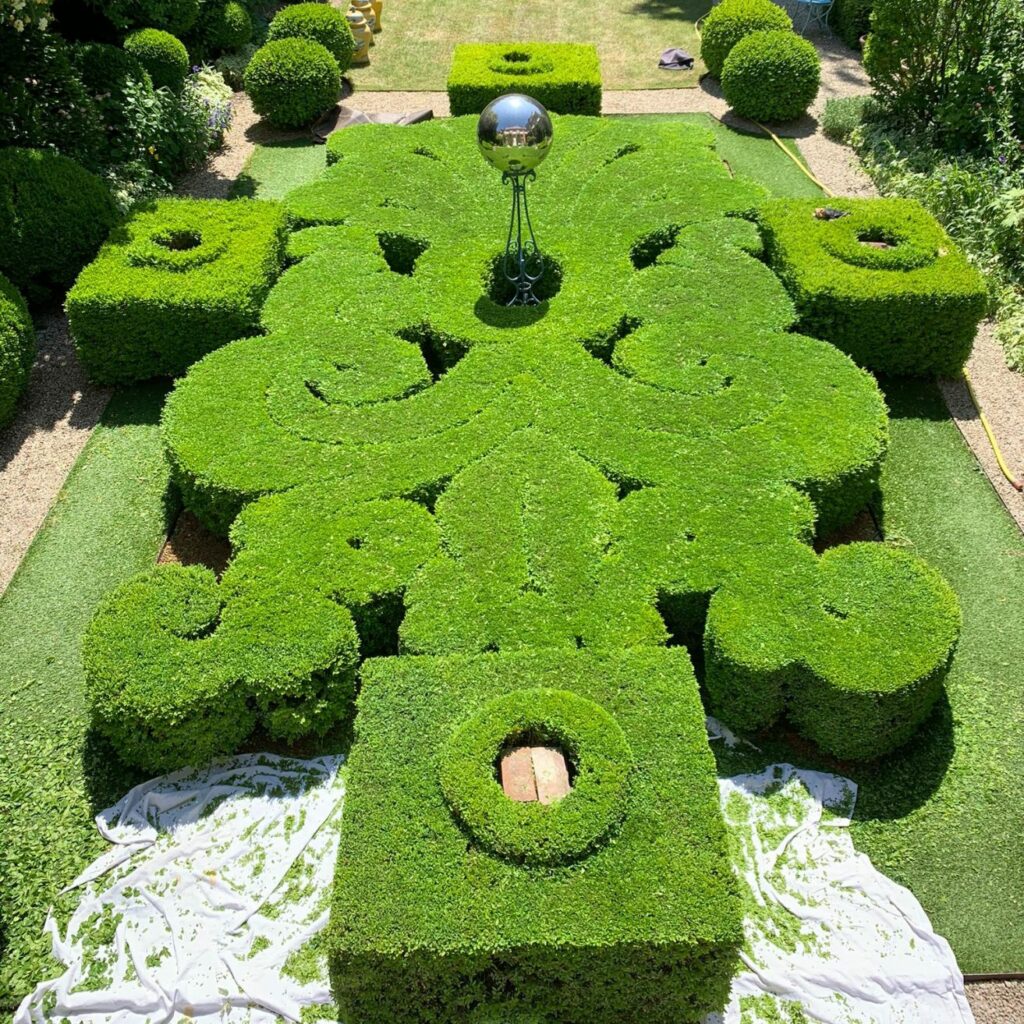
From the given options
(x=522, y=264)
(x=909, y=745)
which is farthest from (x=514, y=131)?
(x=909, y=745)

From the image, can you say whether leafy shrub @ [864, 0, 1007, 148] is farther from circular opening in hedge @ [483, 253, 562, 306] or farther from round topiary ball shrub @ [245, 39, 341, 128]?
round topiary ball shrub @ [245, 39, 341, 128]

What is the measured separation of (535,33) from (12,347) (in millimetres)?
16721

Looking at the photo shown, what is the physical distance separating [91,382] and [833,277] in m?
9.66

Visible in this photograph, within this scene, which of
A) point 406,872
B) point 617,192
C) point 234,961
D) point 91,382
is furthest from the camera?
point 617,192

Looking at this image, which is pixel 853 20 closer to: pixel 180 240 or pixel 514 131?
pixel 514 131

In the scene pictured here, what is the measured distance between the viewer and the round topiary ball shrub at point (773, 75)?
17078 mm

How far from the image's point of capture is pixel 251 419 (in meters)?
9.62

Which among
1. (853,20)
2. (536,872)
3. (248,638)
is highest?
(853,20)

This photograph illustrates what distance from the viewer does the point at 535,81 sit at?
16625mm

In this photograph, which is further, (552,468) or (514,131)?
(514,131)

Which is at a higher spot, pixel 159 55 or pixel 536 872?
pixel 159 55

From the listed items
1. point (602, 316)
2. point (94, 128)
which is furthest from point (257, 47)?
point (602, 316)

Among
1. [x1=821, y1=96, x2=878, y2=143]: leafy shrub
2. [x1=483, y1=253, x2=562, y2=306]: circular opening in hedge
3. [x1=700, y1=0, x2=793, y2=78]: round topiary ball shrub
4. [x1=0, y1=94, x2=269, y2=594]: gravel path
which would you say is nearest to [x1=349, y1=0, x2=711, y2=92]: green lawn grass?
[x1=700, y1=0, x2=793, y2=78]: round topiary ball shrub

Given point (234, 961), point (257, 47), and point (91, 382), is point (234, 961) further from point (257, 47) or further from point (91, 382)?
point (257, 47)
